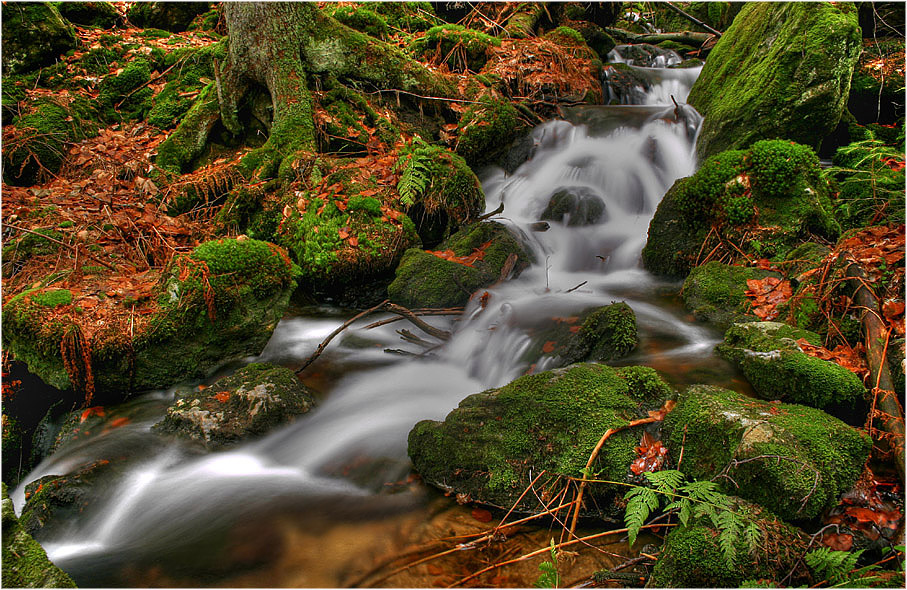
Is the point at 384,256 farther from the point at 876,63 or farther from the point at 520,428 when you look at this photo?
the point at 876,63

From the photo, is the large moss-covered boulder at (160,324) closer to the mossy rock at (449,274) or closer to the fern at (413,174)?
the mossy rock at (449,274)

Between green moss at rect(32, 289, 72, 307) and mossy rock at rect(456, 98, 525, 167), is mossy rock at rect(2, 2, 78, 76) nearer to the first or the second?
green moss at rect(32, 289, 72, 307)

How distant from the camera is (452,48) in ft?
31.7

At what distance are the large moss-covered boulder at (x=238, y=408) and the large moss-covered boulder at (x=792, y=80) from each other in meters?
6.31

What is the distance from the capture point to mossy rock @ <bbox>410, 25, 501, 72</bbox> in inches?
379

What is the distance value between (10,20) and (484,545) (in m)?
11.2

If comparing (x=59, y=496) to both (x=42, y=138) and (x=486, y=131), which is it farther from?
(x=486, y=131)

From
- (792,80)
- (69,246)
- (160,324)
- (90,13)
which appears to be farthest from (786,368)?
(90,13)

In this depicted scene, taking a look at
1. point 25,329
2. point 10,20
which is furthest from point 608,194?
point 10,20

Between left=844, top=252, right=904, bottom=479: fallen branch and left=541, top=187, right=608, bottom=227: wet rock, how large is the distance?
11.9 ft

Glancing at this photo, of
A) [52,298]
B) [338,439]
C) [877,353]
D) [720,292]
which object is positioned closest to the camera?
[877,353]

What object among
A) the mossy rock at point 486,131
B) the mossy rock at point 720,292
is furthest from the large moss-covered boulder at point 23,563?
the mossy rock at point 486,131

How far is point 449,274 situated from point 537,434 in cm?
270

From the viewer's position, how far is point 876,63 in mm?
7422
